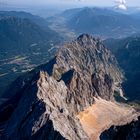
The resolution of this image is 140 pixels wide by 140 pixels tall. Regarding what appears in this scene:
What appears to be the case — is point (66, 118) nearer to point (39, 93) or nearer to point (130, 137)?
point (39, 93)

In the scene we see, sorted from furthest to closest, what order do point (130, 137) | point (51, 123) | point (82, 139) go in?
point (82, 139) → point (51, 123) → point (130, 137)

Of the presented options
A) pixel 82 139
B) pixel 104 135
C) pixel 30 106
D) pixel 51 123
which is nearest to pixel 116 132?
pixel 104 135

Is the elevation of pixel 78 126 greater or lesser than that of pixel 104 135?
lesser

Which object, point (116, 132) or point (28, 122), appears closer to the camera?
point (116, 132)

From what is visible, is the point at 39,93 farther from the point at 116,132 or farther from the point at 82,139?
the point at 116,132

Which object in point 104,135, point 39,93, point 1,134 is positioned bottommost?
point 1,134

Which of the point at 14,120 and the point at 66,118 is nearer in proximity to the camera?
the point at 66,118

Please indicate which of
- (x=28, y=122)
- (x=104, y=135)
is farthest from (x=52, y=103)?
(x=104, y=135)

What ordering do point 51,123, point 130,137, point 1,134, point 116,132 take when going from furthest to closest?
point 1,134 < point 51,123 < point 116,132 < point 130,137

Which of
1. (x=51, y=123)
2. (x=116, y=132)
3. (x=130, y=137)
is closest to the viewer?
(x=130, y=137)
